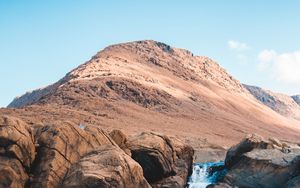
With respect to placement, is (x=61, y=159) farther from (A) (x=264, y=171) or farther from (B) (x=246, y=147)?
(B) (x=246, y=147)

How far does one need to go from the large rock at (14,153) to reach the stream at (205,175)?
19.4 meters

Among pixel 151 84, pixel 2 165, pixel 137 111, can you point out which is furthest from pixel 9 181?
pixel 151 84

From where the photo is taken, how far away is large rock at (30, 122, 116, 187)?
1024 inches

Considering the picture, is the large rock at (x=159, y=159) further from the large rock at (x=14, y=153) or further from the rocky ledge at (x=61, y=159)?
the large rock at (x=14, y=153)

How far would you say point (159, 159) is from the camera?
36938 mm

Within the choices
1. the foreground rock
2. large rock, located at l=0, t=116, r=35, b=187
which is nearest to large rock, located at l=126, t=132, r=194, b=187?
the foreground rock

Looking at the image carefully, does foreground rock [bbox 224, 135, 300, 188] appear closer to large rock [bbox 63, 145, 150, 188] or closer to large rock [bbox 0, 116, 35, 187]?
large rock [bbox 63, 145, 150, 188]

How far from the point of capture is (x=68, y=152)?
27.7 meters

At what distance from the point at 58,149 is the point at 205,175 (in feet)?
73.9

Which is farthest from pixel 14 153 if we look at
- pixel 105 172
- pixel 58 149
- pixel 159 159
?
pixel 159 159

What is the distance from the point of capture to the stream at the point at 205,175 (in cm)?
4359

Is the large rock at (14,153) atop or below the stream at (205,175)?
atop

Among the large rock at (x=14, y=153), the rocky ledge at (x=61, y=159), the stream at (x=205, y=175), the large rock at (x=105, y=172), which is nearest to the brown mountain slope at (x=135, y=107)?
the stream at (x=205, y=175)

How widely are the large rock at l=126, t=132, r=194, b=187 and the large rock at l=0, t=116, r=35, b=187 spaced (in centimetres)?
1122
